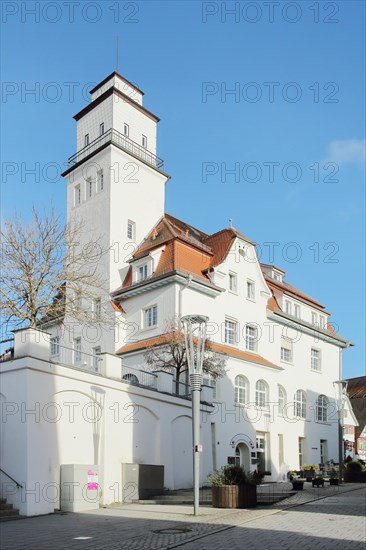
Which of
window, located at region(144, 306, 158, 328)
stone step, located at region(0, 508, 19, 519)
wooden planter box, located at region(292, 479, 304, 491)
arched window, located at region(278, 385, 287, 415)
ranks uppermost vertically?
window, located at region(144, 306, 158, 328)

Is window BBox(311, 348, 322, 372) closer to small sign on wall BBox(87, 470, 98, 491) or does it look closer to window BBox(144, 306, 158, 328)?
window BBox(144, 306, 158, 328)

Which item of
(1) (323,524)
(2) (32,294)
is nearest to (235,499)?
(1) (323,524)

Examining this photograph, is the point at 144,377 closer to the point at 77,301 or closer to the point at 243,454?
the point at 243,454

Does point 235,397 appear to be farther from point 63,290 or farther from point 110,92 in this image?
point 110,92

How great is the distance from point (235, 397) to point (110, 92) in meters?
22.0

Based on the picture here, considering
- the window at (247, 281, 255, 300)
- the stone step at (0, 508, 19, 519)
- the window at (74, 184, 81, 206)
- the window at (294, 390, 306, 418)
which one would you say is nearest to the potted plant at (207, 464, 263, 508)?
the stone step at (0, 508, 19, 519)

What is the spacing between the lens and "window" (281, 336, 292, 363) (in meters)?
44.6

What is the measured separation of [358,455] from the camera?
62.1m

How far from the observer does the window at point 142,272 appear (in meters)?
38.0

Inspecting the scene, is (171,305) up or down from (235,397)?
up

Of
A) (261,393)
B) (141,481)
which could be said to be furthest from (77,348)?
(141,481)

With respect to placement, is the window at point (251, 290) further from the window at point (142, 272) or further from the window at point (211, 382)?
the window at point (211, 382)

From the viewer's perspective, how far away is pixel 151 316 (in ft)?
120

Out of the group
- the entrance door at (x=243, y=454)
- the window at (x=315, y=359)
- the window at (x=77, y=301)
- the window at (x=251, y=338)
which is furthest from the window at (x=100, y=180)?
the window at (x=315, y=359)
